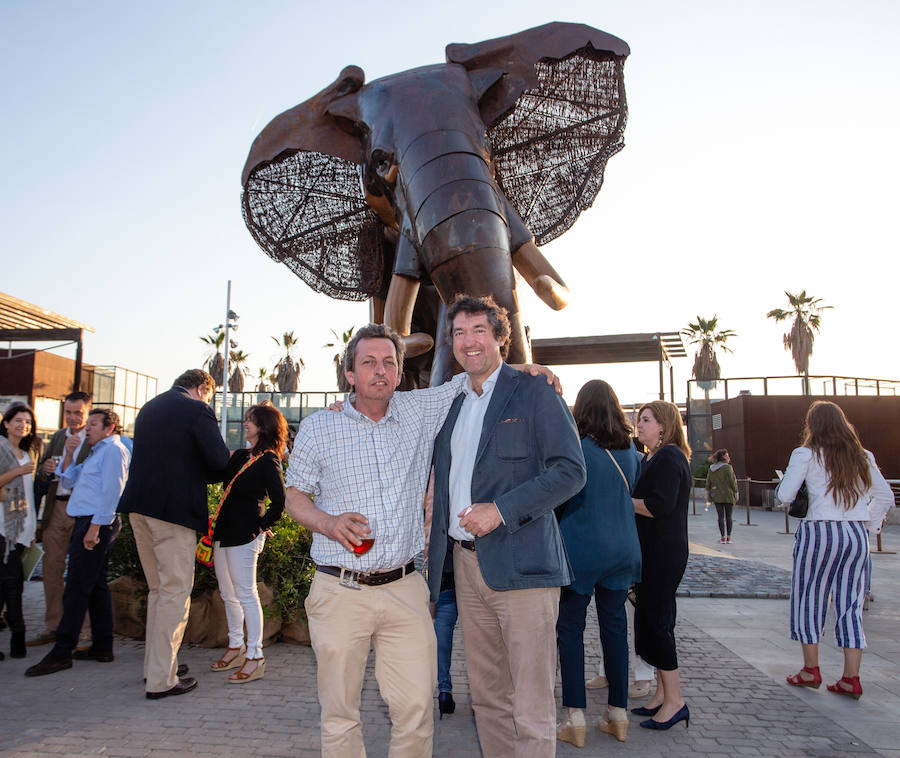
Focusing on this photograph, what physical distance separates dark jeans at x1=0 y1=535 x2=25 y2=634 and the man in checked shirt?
3.48m

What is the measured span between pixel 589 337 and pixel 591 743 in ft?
56.3

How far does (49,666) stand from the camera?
185 inches

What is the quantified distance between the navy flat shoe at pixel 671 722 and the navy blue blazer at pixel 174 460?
2.69m

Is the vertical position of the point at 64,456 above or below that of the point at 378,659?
above

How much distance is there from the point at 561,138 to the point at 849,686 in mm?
4152

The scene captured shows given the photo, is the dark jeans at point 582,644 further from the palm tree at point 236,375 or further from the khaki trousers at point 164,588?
the palm tree at point 236,375

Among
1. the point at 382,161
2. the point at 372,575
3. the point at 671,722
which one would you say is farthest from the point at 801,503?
the point at 382,161

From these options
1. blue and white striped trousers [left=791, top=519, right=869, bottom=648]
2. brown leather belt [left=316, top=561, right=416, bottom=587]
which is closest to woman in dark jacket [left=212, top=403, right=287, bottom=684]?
brown leather belt [left=316, top=561, right=416, bottom=587]

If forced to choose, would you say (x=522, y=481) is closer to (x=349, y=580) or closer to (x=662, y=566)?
(x=349, y=580)

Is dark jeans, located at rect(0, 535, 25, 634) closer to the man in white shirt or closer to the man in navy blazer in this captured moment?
the man in white shirt

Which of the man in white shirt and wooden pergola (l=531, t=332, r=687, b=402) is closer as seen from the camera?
the man in white shirt

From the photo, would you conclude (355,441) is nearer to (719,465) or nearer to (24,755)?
(24,755)

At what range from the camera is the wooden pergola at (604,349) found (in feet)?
66.3

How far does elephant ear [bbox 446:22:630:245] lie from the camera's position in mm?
4977
